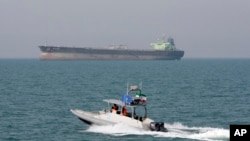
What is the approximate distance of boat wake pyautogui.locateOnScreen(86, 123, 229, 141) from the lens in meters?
33.4

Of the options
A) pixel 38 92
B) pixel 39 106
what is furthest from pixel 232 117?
pixel 38 92

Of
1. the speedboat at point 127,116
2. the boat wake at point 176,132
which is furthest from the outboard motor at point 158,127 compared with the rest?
the boat wake at point 176,132

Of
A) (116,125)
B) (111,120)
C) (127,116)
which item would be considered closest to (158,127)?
(127,116)

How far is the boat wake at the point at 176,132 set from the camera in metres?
33.4

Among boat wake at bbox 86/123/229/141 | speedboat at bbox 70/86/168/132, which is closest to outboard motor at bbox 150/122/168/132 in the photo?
speedboat at bbox 70/86/168/132

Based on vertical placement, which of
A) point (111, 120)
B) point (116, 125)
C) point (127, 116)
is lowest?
point (116, 125)

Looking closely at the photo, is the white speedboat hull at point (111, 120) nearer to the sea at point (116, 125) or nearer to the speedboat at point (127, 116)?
the speedboat at point (127, 116)

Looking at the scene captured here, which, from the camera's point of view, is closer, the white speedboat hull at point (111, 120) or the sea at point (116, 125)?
the sea at point (116, 125)

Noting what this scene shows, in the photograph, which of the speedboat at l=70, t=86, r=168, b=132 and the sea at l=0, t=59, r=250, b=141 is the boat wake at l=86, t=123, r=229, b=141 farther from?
the speedboat at l=70, t=86, r=168, b=132

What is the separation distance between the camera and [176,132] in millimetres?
34906

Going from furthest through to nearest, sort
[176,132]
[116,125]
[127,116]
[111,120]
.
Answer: [111,120], [127,116], [116,125], [176,132]

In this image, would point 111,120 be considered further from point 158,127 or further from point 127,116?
point 158,127

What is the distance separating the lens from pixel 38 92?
7219cm

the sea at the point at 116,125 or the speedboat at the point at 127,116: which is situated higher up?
the speedboat at the point at 127,116
